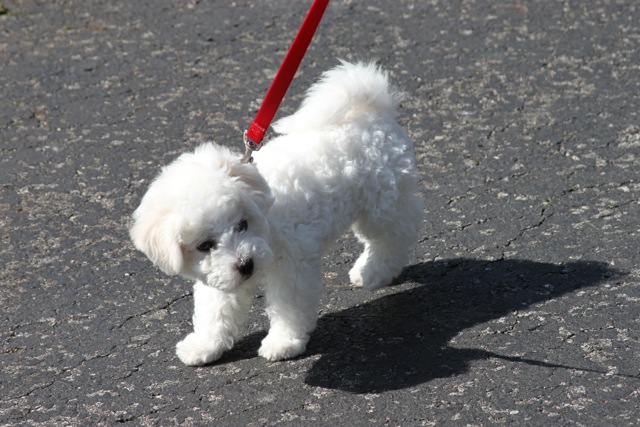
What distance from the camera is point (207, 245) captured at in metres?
3.15

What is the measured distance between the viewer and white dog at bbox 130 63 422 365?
311 cm

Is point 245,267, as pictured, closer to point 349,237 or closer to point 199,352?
point 199,352

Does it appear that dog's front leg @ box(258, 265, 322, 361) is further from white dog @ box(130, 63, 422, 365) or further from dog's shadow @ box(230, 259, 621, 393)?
dog's shadow @ box(230, 259, 621, 393)

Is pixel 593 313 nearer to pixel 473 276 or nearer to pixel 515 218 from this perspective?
pixel 473 276

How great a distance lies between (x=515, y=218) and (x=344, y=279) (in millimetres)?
1026

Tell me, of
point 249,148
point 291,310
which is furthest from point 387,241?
point 249,148

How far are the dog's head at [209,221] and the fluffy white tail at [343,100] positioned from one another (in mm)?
652

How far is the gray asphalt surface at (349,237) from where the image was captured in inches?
131

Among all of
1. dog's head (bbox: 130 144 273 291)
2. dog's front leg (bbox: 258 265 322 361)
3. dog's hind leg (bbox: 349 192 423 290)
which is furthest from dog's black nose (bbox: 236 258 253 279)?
dog's hind leg (bbox: 349 192 423 290)

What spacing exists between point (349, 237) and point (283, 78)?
1.24 m

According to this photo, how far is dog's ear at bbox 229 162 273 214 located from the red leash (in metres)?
0.28

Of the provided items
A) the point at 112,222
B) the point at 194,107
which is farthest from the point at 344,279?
the point at 194,107

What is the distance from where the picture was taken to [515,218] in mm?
4523

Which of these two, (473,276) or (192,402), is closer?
(192,402)
